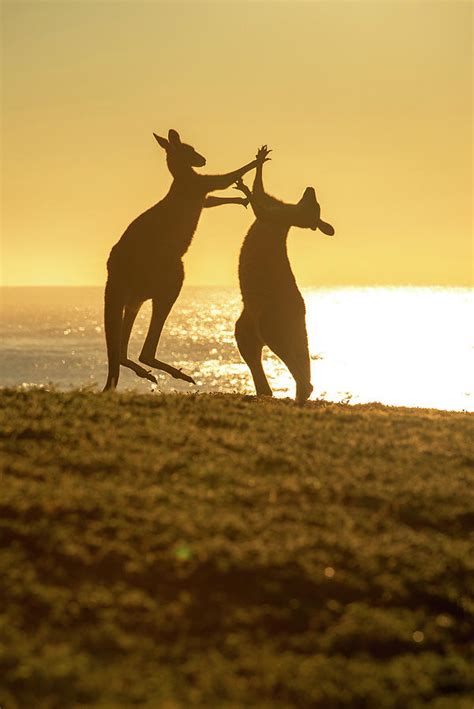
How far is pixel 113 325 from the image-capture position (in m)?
16.2

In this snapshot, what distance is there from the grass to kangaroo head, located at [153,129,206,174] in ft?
18.8

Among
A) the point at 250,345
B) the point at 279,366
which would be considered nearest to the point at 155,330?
the point at 250,345

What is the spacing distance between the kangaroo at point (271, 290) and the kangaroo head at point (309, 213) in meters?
0.02

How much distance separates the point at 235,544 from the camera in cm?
850

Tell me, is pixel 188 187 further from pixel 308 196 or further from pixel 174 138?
pixel 308 196

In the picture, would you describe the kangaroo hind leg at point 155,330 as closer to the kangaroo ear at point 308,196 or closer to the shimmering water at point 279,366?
the kangaroo ear at point 308,196

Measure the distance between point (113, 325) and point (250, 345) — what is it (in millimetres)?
2204

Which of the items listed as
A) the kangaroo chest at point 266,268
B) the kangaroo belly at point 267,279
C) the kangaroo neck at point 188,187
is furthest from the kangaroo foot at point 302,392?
the kangaroo neck at point 188,187

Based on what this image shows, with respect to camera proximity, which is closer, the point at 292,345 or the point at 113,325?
the point at 113,325

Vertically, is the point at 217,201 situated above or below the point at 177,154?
below

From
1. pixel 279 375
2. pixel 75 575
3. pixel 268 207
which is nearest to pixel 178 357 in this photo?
pixel 279 375

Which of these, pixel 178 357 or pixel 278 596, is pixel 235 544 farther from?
pixel 178 357

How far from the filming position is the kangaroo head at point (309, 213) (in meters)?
17.1

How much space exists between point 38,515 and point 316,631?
267cm
